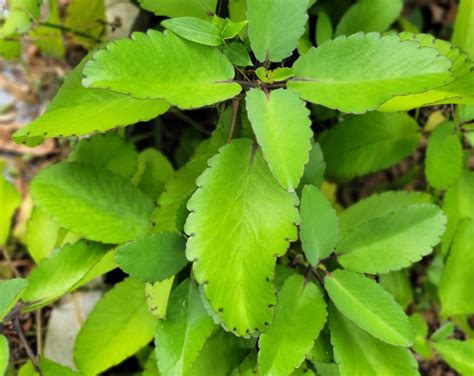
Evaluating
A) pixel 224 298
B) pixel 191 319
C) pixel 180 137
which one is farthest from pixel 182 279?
pixel 180 137

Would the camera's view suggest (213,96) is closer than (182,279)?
Yes

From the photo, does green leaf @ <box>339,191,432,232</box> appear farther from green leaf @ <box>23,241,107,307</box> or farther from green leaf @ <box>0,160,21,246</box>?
green leaf @ <box>0,160,21,246</box>

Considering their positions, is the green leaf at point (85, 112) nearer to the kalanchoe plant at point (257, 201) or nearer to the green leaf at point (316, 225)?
the kalanchoe plant at point (257, 201)

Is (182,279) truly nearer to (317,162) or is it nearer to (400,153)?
(317,162)

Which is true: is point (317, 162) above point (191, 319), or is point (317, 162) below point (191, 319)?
above

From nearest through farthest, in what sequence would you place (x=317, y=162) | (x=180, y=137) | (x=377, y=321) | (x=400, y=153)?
(x=377, y=321), (x=317, y=162), (x=400, y=153), (x=180, y=137)

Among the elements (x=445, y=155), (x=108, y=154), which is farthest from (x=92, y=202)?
(x=445, y=155)

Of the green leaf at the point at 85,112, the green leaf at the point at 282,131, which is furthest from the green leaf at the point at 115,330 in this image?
the green leaf at the point at 282,131

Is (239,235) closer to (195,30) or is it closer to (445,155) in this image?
(195,30)

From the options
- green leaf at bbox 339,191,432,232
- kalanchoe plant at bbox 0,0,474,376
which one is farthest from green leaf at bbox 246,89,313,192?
green leaf at bbox 339,191,432,232
